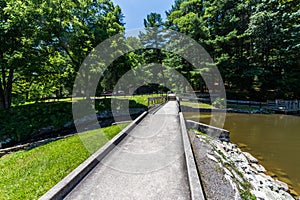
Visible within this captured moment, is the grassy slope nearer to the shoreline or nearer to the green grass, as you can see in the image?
the green grass

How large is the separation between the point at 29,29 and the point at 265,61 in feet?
88.2

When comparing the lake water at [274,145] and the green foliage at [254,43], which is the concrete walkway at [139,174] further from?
the green foliage at [254,43]

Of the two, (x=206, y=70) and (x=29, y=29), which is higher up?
(x=29, y=29)

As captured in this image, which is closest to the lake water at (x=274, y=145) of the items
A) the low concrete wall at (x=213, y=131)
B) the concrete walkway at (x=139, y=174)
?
the low concrete wall at (x=213, y=131)

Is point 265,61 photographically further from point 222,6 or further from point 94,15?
point 94,15

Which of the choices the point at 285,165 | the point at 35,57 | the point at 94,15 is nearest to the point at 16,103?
the point at 35,57

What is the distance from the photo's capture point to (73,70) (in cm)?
1505

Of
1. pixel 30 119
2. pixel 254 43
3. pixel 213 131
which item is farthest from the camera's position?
pixel 254 43

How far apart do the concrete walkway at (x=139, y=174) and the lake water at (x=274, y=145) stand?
4.21 metres

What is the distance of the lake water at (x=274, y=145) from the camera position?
20.0ft

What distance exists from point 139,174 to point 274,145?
8277 mm

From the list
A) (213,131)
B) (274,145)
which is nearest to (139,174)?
(213,131)

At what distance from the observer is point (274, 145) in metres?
8.43

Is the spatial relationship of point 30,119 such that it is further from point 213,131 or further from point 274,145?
point 274,145
